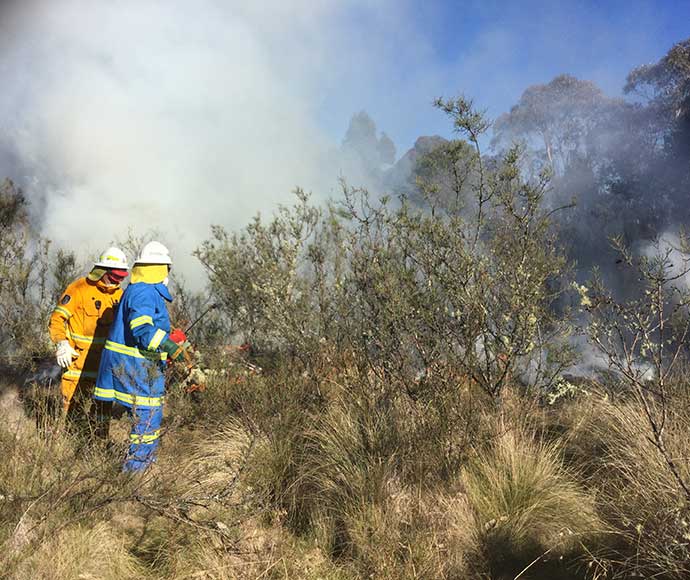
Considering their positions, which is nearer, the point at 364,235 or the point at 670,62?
the point at 364,235

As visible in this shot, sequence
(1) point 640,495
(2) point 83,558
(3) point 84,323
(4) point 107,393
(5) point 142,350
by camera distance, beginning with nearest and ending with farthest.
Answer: (2) point 83,558
(1) point 640,495
(5) point 142,350
(4) point 107,393
(3) point 84,323

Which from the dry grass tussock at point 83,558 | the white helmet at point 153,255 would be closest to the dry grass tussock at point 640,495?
the dry grass tussock at point 83,558

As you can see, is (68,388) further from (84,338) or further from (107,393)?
(107,393)

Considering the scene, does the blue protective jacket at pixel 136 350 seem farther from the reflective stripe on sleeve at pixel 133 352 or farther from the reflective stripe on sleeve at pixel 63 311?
the reflective stripe on sleeve at pixel 63 311

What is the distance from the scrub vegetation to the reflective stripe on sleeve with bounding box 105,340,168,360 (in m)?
0.47

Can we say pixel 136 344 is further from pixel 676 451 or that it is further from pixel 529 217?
pixel 676 451

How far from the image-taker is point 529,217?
347 cm

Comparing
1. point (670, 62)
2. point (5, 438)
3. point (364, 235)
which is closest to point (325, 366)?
point (364, 235)

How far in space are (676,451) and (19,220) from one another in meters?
10.3

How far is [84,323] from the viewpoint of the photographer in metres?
3.93

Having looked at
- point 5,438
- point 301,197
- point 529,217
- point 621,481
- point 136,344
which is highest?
point 301,197

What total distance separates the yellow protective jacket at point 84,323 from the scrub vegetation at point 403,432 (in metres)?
0.35

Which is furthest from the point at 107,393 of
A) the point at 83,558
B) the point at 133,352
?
the point at 83,558

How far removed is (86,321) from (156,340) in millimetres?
1327
